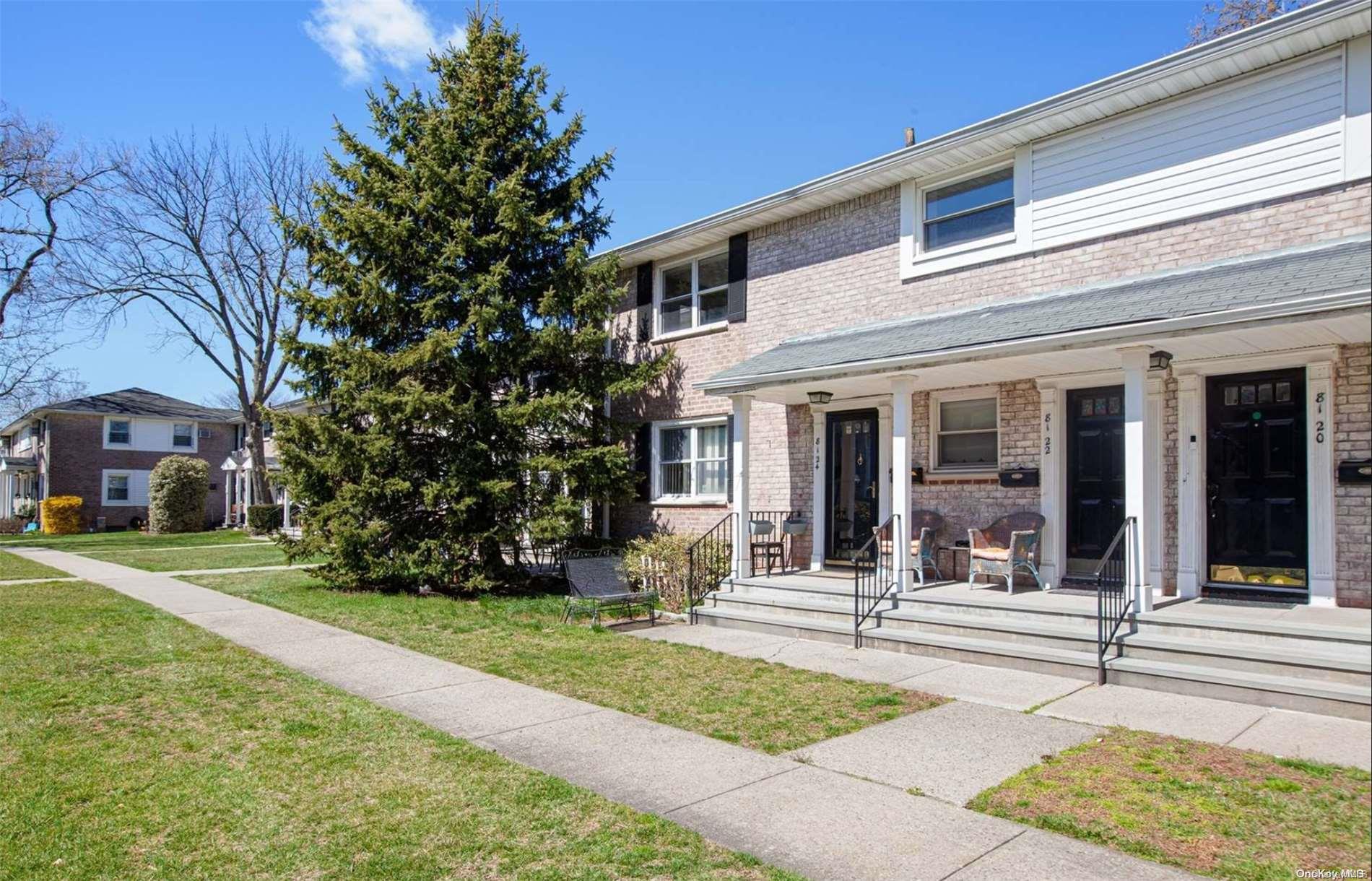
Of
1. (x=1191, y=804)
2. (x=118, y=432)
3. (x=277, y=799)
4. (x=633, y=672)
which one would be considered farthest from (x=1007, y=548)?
(x=118, y=432)

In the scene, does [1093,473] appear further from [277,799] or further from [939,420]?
[277,799]

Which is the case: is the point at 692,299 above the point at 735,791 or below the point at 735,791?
above

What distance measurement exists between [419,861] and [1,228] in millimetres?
34280

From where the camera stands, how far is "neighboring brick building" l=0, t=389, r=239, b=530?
39.2 m

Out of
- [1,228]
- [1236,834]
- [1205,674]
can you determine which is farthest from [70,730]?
[1,228]

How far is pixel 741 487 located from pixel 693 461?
2.97m

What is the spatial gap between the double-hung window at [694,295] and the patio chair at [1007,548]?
5.75 m

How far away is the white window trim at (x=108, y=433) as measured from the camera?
40375 mm

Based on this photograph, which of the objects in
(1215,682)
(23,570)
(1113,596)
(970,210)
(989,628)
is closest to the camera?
(1215,682)

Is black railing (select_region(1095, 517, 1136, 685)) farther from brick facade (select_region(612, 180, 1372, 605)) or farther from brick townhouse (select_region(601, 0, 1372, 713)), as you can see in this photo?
brick facade (select_region(612, 180, 1372, 605))

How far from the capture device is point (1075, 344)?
308 inches

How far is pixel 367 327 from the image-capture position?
43.9 ft

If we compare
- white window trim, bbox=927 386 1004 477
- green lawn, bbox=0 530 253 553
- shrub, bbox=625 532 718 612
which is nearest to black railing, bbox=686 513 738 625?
shrub, bbox=625 532 718 612

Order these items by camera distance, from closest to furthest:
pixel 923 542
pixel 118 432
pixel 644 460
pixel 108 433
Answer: pixel 923 542 < pixel 644 460 < pixel 108 433 < pixel 118 432
